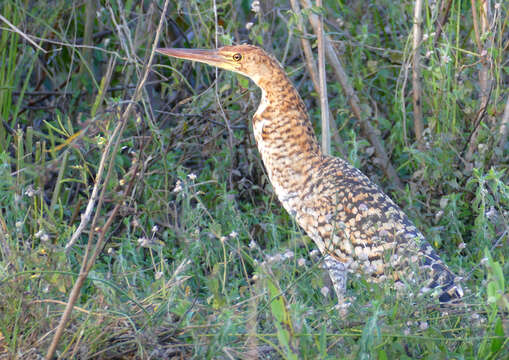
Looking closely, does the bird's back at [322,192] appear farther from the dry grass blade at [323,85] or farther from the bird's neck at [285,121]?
the dry grass blade at [323,85]

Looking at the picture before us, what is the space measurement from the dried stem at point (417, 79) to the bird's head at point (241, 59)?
99 cm

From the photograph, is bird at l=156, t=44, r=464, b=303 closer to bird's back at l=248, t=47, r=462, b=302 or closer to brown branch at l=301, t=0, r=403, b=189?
bird's back at l=248, t=47, r=462, b=302

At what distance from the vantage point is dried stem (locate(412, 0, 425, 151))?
4.57m

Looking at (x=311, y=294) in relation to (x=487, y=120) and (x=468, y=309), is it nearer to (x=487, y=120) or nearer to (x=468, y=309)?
(x=468, y=309)

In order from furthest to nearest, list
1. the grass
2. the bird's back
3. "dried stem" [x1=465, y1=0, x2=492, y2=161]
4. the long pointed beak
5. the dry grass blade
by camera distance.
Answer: "dried stem" [x1=465, y1=0, x2=492, y2=161] → the dry grass blade → the long pointed beak → the bird's back → the grass

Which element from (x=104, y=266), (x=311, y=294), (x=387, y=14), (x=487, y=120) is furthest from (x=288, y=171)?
(x=387, y=14)

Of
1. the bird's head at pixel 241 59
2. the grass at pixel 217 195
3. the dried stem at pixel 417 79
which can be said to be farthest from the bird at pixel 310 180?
the dried stem at pixel 417 79

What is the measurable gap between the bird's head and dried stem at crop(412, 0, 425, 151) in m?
0.99

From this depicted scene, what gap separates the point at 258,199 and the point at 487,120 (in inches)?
57.6

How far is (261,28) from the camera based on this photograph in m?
4.89

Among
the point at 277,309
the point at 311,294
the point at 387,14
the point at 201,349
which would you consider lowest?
the point at 311,294

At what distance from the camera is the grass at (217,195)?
8.95 ft

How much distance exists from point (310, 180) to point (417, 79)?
1211mm

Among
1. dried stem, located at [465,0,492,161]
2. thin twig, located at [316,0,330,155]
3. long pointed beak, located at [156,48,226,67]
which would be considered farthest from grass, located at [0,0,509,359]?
long pointed beak, located at [156,48,226,67]
